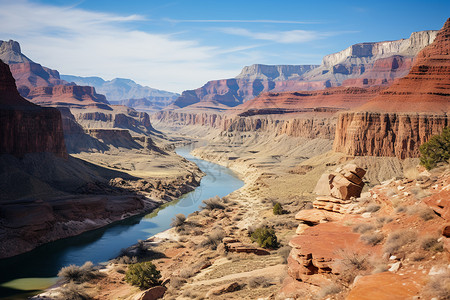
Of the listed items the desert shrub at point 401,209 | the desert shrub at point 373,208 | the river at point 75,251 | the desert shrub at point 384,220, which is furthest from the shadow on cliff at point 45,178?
the desert shrub at point 401,209

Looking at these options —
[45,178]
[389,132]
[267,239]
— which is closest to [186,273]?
[267,239]

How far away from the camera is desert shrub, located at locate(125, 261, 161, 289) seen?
23.4 m

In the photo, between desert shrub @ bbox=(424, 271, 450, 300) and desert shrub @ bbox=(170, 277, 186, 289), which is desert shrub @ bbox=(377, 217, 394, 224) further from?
desert shrub @ bbox=(170, 277, 186, 289)

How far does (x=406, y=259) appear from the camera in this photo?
10.6 m

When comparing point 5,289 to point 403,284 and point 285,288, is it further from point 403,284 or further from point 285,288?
point 403,284

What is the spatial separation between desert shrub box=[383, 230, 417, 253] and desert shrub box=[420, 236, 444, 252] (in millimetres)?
629

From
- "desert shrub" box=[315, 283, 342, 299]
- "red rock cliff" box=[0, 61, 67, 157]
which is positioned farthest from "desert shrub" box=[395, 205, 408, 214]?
"red rock cliff" box=[0, 61, 67, 157]

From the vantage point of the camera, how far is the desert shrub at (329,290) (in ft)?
35.9

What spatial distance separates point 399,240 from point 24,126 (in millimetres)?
57146

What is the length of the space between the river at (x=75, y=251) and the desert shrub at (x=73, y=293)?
140 inches

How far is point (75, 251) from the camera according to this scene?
3709 centimetres

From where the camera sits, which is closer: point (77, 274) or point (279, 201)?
point (77, 274)

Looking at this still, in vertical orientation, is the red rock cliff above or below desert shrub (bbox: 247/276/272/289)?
above

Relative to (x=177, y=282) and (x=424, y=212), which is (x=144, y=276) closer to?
(x=177, y=282)
